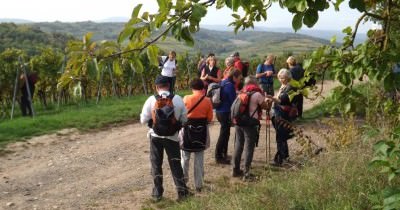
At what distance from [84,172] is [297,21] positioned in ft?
23.8

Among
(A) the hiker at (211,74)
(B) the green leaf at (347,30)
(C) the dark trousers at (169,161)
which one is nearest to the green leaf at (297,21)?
(B) the green leaf at (347,30)

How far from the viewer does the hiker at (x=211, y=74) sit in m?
12.2

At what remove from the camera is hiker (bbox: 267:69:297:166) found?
8233 mm

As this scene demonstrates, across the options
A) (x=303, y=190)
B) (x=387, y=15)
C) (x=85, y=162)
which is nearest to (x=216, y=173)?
(x=85, y=162)

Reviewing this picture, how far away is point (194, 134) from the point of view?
24.8ft

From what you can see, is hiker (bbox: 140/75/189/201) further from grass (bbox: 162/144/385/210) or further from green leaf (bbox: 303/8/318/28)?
Result: green leaf (bbox: 303/8/318/28)

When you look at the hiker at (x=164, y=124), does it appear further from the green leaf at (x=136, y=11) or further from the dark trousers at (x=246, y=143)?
the green leaf at (x=136, y=11)

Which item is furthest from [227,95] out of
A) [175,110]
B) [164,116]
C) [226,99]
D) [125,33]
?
[125,33]

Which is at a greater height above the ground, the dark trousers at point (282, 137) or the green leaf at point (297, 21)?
the green leaf at point (297, 21)

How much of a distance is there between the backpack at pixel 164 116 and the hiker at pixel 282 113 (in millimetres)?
2110

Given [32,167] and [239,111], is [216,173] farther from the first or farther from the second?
[32,167]

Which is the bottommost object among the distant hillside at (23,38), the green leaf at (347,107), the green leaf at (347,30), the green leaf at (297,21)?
the distant hillside at (23,38)

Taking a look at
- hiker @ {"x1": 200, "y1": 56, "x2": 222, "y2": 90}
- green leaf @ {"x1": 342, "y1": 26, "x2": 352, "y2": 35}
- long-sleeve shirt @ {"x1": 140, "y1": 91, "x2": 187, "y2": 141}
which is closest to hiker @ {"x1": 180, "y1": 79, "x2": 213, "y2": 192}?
long-sleeve shirt @ {"x1": 140, "y1": 91, "x2": 187, "y2": 141}

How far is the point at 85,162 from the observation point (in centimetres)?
981
